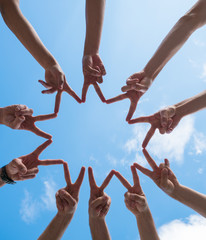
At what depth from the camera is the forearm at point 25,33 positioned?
4.20 meters

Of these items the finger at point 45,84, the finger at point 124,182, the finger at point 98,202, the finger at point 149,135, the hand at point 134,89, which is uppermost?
the finger at point 45,84

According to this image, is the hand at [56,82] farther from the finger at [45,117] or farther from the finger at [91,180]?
the finger at [91,180]

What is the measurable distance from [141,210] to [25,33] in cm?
341

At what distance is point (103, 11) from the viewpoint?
4.42 meters

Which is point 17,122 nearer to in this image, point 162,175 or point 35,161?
point 35,161

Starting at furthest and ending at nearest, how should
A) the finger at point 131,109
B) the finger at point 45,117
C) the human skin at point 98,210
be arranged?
the finger at point 131,109 < the finger at point 45,117 < the human skin at point 98,210

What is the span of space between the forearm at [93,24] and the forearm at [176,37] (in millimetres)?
966

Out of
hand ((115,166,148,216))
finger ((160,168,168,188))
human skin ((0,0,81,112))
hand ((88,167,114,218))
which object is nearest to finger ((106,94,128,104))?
human skin ((0,0,81,112))

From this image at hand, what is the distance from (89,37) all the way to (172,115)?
74.8 inches

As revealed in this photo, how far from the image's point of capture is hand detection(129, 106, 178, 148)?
4.11 metres

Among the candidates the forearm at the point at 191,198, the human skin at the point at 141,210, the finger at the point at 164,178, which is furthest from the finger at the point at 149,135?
the forearm at the point at 191,198

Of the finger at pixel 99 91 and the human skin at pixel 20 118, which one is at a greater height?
the finger at pixel 99 91

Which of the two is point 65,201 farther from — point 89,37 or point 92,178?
point 89,37

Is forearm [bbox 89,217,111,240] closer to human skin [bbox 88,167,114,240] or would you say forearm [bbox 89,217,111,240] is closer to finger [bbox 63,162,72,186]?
human skin [bbox 88,167,114,240]
